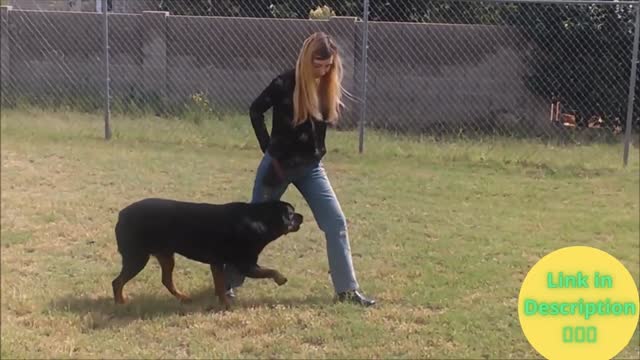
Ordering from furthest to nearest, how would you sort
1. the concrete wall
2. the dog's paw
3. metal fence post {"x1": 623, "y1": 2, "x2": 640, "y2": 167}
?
the concrete wall
metal fence post {"x1": 623, "y1": 2, "x2": 640, "y2": 167}
the dog's paw

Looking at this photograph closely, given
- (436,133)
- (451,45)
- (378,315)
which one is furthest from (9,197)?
(451,45)

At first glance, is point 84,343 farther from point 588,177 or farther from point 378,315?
point 588,177

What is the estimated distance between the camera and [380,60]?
10.1 metres

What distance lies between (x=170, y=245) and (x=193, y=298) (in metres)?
0.44

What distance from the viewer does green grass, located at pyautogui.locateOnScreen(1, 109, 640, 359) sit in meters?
3.83

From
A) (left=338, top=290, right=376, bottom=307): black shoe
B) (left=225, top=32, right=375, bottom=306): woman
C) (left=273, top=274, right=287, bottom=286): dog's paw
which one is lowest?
(left=338, top=290, right=376, bottom=307): black shoe

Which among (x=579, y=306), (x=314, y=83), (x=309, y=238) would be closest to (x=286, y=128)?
(x=314, y=83)

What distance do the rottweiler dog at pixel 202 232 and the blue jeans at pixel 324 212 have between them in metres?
0.22

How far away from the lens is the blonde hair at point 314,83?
4.05 m

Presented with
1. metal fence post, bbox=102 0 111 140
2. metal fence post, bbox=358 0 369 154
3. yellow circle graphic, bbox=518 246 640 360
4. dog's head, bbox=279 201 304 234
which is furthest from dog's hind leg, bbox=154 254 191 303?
metal fence post, bbox=102 0 111 140

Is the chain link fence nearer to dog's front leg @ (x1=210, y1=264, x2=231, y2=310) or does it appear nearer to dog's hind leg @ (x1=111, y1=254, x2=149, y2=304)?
dog's front leg @ (x1=210, y1=264, x2=231, y2=310)

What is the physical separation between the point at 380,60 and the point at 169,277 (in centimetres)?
635

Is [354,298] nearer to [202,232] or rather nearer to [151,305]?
[202,232]

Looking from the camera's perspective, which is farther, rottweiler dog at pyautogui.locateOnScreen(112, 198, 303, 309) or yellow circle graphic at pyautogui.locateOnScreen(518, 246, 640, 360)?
rottweiler dog at pyautogui.locateOnScreen(112, 198, 303, 309)
